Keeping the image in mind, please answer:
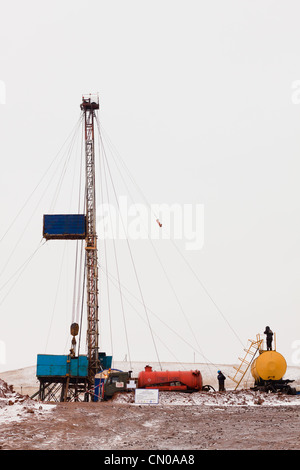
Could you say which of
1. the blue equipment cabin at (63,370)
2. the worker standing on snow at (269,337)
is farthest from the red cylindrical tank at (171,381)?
the blue equipment cabin at (63,370)

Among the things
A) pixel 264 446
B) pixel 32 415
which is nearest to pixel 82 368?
pixel 32 415

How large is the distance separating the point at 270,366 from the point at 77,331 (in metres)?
18.8

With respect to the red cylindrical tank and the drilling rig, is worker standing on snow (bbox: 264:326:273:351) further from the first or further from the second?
the drilling rig

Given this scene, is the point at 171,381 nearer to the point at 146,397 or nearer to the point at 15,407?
the point at 146,397

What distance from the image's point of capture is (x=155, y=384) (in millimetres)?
32531

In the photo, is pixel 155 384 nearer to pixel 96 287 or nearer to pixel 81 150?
pixel 96 287

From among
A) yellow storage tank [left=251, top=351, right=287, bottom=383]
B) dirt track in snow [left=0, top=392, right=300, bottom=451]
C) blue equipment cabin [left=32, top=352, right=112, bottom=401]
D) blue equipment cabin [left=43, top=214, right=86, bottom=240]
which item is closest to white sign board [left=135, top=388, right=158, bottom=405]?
dirt track in snow [left=0, top=392, right=300, bottom=451]

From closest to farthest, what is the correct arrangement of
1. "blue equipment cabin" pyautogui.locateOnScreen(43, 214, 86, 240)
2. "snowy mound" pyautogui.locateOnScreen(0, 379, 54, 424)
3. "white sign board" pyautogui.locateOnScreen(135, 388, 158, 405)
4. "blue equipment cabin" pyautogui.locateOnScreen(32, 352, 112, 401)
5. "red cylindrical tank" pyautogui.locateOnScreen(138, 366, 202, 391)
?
"snowy mound" pyautogui.locateOnScreen(0, 379, 54, 424)
"white sign board" pyautogui.locateOnScreen(135, 388, 158, 405)
"red cylindrical tank" pyautogui.locateOnScreen(138, 366, 202, 391)
"blue equipment cabin" pyautogui.locateOnScreen(32, 352, 112, 401)
"blue equipment cabin" pyautogui.locateOnScreen(43, 214, 86, 240)

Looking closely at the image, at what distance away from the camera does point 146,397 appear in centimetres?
2723

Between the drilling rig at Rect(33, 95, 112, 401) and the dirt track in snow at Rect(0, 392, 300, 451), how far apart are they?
54.3 feet

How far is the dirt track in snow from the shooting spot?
15.3 metres

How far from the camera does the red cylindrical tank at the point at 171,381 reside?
32500 millimetres

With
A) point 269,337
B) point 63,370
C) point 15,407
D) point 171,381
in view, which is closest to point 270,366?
point 269,337
